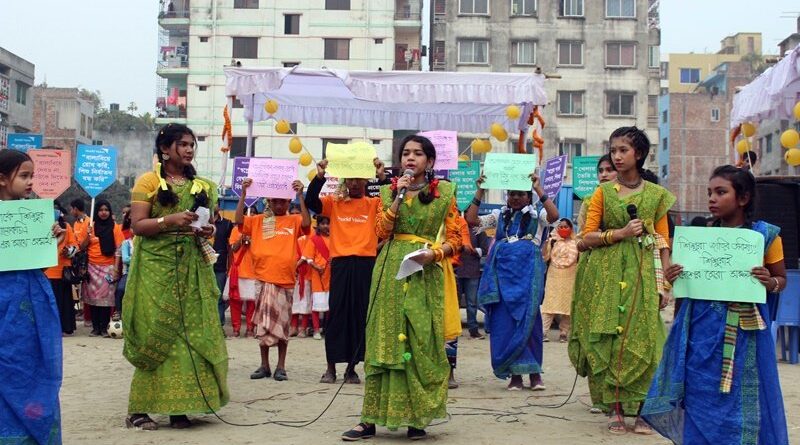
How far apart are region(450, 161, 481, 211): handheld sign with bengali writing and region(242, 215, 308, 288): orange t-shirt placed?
6021 millimetres

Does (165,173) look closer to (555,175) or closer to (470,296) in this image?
(555,175)

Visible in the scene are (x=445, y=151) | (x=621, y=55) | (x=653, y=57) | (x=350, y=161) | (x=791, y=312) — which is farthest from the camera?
(x=653, y=57)

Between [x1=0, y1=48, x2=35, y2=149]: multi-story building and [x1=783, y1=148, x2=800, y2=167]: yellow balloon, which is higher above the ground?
[x1=0, y1=48, x2=35, y2=149]: multi-story building

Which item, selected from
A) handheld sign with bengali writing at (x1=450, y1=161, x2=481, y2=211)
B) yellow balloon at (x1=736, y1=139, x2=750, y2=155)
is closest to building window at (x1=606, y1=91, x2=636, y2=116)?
handheld sign with bengali writing at (x1=450, y1=161, x2=481, y2=211)

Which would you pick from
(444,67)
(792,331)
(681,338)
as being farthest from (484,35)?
(681,338)

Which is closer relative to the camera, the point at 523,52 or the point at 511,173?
the point at 511,173

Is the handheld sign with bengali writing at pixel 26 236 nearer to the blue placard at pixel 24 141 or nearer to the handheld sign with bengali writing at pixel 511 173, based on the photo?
the handheld sign with bengali writing at pixel 511 173

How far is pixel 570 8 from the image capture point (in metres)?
51.2

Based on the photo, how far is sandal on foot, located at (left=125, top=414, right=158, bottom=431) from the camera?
24.8 feet

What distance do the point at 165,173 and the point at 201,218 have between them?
458mm

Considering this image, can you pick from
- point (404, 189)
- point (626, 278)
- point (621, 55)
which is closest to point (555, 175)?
point (626, 278)

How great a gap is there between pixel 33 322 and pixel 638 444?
13.2 ft

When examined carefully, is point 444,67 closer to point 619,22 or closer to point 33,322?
point 619,22

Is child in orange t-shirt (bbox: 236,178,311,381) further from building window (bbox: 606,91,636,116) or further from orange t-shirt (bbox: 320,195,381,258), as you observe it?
building window (bbox: 606,91,636,116)
